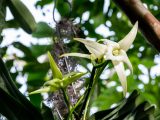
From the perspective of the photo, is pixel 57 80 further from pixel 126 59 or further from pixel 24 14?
pixel 24 14

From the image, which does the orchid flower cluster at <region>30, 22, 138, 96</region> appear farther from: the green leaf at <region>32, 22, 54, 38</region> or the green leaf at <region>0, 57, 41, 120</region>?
the green leaf at <region>32, 22, 54, 38</region>

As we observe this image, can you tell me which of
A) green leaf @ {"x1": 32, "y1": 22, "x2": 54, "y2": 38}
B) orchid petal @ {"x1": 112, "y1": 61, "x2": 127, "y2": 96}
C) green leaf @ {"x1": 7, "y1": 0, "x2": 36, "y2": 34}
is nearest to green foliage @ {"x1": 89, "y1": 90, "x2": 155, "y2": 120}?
orchid petal @ {"x1": 112, "y1": 61, "x2": 127, "y2": 96}

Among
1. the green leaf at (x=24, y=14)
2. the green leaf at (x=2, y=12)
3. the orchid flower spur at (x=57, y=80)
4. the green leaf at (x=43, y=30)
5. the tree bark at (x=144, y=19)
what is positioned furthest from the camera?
the green leaf at (x=43, y=30)

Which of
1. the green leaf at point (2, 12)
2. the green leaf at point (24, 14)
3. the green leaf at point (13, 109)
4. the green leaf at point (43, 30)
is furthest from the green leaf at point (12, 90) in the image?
the green leaf at point (43, 30)

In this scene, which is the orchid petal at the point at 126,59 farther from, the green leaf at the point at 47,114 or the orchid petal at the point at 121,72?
the green leaf at the point at 47,114

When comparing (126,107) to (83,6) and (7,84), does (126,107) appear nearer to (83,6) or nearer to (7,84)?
(7,84)

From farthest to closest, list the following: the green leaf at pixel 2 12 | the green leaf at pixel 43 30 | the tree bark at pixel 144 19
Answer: the green leaf at pixel 43 30
the green leaf at pixel 2 12
the tree bark at pixel 144 19

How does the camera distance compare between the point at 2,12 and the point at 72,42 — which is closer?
the point at 2,12

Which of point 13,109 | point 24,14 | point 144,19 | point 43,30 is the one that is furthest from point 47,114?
point 43,30

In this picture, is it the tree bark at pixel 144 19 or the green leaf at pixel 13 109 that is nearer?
the green leaf at pixel 13 109

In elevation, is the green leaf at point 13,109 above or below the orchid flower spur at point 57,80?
below
